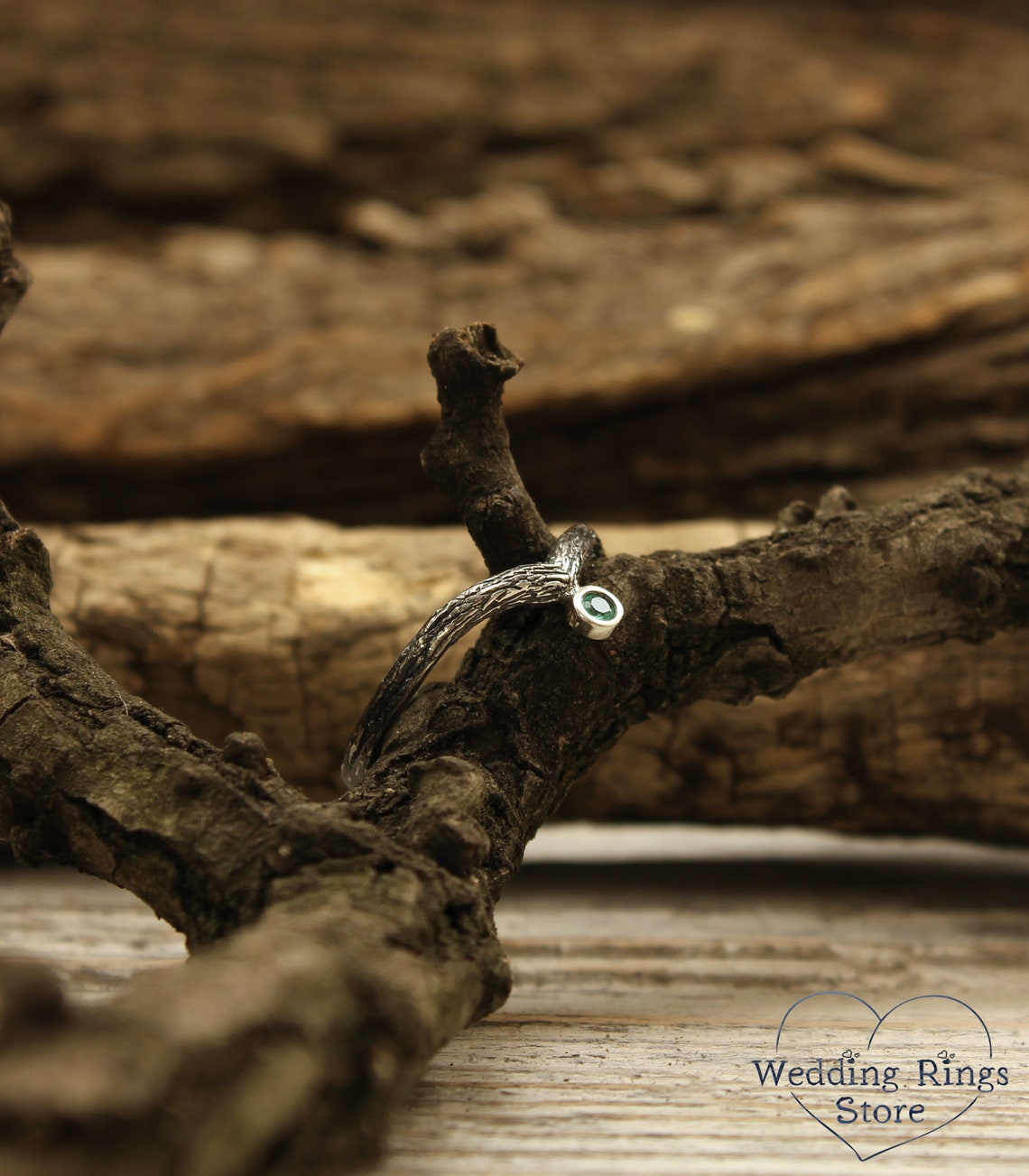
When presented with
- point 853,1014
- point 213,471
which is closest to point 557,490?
point 213,471

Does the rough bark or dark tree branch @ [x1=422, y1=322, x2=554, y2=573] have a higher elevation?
the rough bark

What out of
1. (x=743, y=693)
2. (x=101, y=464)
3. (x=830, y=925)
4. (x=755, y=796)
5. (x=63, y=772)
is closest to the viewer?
(x=63, y=772)

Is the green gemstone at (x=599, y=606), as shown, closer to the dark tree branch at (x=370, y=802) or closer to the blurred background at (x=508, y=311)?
the dark tree branch at (x=370, y=802)

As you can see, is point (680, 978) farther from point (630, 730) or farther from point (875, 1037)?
point (630, 730)

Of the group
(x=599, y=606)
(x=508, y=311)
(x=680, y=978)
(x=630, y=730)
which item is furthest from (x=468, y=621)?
(x=508, y=311)

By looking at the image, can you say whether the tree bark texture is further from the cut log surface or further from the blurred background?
the cut log surface

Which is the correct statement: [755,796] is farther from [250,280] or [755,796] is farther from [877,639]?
[250,280]

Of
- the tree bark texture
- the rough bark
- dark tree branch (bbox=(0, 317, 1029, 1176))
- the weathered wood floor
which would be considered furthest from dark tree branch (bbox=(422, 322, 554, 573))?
→ the rough bark
